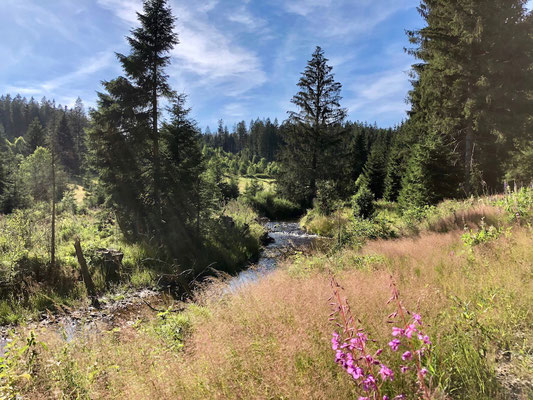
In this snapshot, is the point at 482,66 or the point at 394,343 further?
the point at 482,66

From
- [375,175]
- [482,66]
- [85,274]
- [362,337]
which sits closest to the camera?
[362,337]

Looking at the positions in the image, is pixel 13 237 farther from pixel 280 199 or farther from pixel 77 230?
pixel 280 199

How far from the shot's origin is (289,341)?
98.1 inches

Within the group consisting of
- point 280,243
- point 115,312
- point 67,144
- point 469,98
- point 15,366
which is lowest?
point 115,312

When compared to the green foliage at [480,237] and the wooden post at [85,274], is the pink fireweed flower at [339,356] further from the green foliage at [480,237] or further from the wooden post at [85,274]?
the wooden post at [85,274]

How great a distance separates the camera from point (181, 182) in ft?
45.4

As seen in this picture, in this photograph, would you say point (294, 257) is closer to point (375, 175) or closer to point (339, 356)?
point (339, 356)

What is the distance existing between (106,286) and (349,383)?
10.3 meters

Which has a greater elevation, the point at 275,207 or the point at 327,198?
the point at 327,198

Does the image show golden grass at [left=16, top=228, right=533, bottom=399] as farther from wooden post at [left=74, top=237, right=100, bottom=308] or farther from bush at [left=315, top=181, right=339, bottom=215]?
bush at [left=315, top=181, right=339, bottom=215]

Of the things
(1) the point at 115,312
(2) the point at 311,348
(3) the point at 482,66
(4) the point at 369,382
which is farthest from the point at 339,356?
(3) the point at 482,66

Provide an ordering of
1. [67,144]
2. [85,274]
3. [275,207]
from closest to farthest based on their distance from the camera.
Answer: [85,274] → [275,207] → [67,144]

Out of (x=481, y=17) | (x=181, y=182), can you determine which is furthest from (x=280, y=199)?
(x=481, y=17)

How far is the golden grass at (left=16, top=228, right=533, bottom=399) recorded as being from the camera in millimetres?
2303
